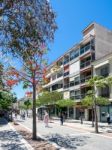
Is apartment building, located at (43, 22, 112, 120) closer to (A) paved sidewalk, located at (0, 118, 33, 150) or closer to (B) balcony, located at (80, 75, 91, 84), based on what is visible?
(B) balcony, located at (80, 75, 91, 84)

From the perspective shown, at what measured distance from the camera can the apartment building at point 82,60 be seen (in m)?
48.3

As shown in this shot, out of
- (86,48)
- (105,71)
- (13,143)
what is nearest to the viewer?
(13,143)

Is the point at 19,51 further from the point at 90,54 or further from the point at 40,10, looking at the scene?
the point at 90,54

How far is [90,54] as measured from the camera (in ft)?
158

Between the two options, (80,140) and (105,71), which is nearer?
(80,140)

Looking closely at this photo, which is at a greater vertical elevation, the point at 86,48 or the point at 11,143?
the point at 86,48

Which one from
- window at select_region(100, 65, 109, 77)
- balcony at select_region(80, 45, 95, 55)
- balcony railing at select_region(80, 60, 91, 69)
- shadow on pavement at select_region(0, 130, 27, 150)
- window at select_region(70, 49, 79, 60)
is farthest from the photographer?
window at select_region(70, 49, 79, 60)

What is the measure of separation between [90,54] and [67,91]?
549 inches

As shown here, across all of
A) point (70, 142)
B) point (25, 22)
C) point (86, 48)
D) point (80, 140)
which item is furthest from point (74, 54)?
point (25, 22)

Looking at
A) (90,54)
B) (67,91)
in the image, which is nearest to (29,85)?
(90,54)

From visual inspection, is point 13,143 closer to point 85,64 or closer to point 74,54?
point 85,64

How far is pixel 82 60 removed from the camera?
52594mm

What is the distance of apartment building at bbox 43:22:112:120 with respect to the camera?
48281 millimetres

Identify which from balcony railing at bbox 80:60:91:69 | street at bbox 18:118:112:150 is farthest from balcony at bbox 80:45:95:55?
street at bbox 18:118:112:150
